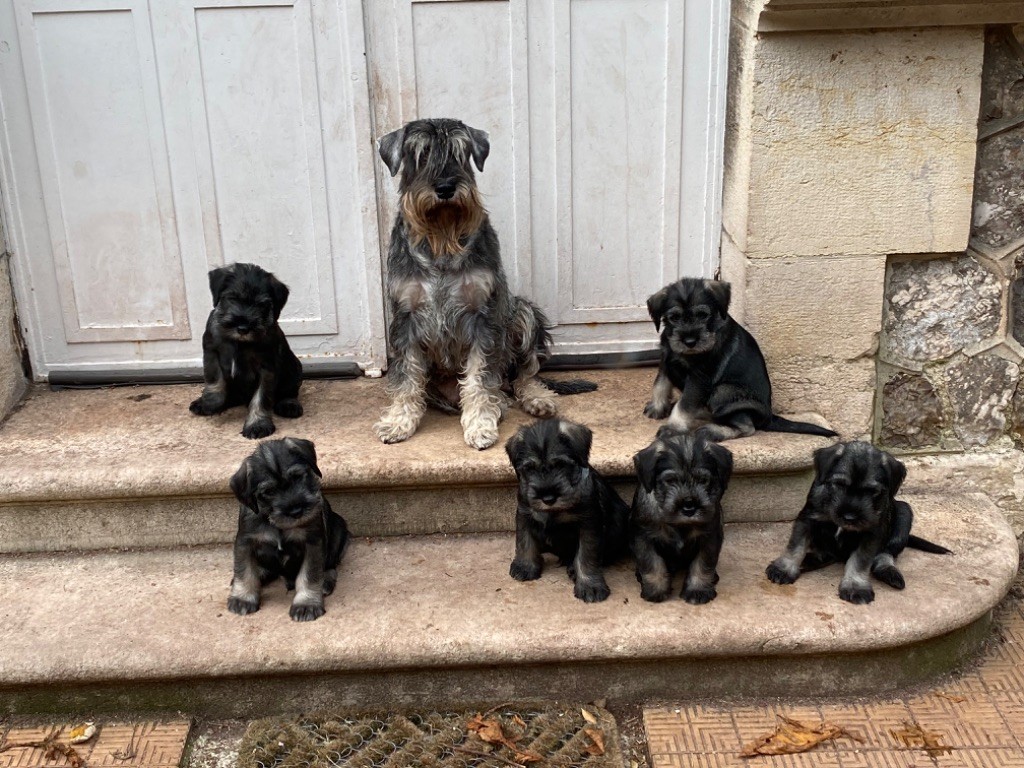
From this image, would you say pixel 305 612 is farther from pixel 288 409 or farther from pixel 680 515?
pixel 680 515

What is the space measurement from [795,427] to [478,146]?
6.41 feet

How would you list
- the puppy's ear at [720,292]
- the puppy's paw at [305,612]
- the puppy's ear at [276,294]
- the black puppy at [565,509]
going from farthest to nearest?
the puppy's ear at [276,294] < the puppy's ear at [720,292] < the puppy's paw at [305,612] < the black puppy at [565,509]

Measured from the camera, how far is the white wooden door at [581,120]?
17.1 feet

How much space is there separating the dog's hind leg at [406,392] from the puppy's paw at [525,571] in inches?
36.1

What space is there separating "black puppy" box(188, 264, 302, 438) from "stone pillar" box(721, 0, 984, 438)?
88.5 inches

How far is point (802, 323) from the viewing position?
4.95m

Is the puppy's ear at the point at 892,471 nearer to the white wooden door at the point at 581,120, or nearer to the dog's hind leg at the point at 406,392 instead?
the white wooden door at the point at 581,120

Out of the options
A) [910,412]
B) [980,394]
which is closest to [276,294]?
[910,412]

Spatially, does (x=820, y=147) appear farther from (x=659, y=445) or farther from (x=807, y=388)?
(x=659, y=445)

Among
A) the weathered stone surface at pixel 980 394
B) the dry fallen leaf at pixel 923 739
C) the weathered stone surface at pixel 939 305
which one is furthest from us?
the weathered stone surface at pixel 980 394

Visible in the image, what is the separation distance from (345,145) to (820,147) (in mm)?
2353

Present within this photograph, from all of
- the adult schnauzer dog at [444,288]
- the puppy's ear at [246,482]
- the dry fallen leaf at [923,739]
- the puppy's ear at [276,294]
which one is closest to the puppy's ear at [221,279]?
the puppy's ear at [276,294]

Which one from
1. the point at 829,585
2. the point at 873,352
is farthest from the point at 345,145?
the point at 829,585

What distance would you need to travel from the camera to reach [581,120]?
17.7 feet
